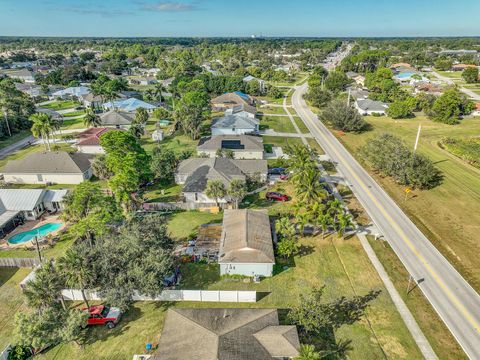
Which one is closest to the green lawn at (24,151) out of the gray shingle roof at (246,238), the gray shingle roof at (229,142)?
the gray shingle roof at (229,142)

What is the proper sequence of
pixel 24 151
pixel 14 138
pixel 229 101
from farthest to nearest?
pixel 229 101 < pixel 14 138 < pixel 24 151

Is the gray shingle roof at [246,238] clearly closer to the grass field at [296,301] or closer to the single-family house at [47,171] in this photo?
the grass field at [296,301]

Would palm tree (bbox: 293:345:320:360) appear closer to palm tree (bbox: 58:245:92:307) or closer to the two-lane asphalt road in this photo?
the two-lane asphalt road

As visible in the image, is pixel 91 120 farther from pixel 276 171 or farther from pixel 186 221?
pixel 186 221

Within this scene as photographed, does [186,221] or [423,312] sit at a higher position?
[186,221]

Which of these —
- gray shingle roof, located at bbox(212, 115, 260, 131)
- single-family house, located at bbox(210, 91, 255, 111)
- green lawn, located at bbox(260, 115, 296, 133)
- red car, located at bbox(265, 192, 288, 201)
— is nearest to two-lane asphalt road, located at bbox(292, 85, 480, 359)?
red car, located at bbox(265, 192, 288, 201)

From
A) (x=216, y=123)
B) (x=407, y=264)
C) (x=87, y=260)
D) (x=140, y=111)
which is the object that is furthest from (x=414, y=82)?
(x=87, y=260)

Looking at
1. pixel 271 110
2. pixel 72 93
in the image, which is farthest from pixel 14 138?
pixel 271 110
